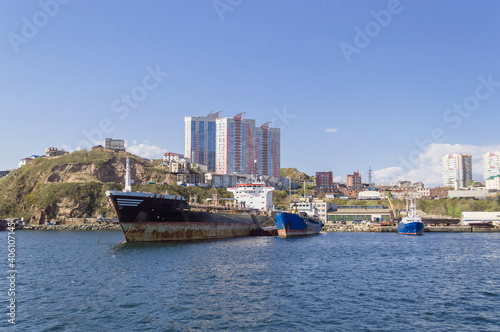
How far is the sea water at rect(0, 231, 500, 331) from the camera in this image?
1423cm

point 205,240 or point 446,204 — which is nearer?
point 205,240

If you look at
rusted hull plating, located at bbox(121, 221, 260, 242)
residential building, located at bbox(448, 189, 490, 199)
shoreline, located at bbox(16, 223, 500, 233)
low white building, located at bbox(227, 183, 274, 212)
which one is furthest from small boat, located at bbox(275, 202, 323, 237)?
residential building, located at bbox(448, 189, 490, 199)

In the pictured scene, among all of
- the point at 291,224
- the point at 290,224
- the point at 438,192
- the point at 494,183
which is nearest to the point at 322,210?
the point at 291,224

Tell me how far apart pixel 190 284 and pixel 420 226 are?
217 feet

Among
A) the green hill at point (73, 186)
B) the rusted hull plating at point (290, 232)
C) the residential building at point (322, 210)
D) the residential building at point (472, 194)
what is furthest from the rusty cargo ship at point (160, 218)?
the residential building at point (472, 194)

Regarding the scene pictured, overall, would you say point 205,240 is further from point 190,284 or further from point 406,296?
point 406,296

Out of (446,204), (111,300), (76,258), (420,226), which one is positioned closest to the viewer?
(111,300)

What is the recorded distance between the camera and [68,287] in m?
19.5

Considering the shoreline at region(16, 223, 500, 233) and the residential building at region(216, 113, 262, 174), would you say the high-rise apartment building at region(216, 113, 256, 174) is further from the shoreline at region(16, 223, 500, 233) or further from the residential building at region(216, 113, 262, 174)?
the shoreline at region(16, 223, 500, 233)

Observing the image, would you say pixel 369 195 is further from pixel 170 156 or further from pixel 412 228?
pixel 170 156

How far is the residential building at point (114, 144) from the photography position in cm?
15038

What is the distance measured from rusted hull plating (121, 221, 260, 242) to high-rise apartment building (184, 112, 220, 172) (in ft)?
333

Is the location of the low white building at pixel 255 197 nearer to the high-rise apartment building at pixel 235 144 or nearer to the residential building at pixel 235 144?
the residential building at pixel 235 144

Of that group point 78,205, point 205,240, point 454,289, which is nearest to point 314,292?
point 454,289
